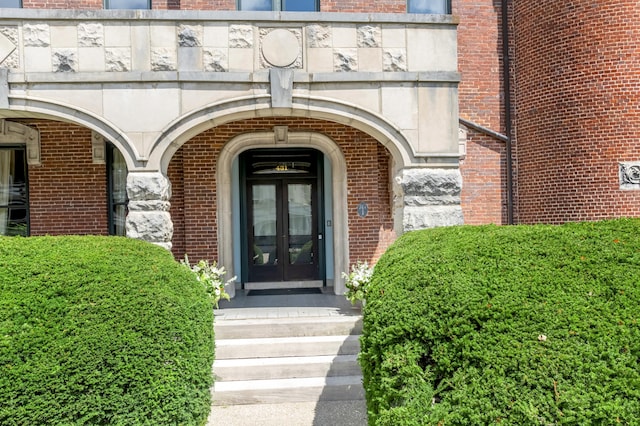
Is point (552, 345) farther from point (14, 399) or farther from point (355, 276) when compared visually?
point (355, 276)

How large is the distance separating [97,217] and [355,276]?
5199 millimetres

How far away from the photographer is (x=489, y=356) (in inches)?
105

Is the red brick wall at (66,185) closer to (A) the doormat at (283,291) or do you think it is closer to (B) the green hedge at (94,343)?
(A) the doormat at (283,291)

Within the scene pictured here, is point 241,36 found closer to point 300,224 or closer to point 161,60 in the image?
point 161,60

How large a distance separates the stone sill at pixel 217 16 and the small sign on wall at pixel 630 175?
4.86 metres

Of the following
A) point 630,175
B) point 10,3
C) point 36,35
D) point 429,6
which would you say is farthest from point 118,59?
point 630,175

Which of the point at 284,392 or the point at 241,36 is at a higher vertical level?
the point at 241,36

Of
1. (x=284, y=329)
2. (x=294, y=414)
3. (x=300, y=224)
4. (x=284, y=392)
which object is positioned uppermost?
(x=300, y=224)

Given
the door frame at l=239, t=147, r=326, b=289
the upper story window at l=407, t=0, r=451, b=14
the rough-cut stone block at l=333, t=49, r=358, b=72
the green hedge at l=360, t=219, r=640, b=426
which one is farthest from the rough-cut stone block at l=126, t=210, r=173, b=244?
the upper story window at l=407, t=0, r=451, b=14

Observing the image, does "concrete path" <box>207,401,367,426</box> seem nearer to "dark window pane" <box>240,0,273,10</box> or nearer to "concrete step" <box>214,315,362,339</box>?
"concrete step" <box>214,315,362,339</box>

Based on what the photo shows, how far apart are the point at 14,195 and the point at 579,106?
446 inches

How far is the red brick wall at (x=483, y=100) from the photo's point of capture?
935 cm

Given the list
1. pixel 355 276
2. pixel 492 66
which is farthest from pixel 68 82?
pixel 492 66

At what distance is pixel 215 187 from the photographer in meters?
8.23
